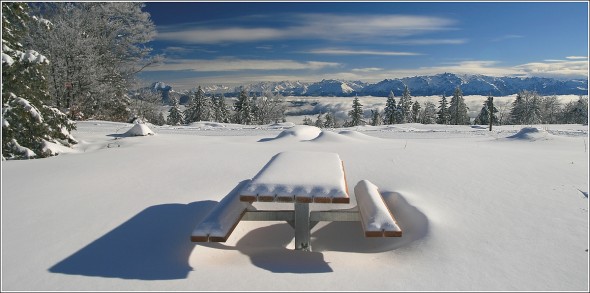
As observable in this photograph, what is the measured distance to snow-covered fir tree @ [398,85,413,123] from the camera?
71.6 meters

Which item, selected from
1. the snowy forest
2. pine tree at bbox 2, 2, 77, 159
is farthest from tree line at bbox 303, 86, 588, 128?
pine tree at bbox 2, 2, 77, 159

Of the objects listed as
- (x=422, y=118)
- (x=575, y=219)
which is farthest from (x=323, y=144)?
(x=422, y=118)

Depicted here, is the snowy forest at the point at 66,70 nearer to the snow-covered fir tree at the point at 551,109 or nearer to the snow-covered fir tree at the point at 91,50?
the snow-covered fir tree at the point at 91,50

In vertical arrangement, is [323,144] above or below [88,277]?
above

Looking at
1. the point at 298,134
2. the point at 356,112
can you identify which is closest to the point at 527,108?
the point at 356,112

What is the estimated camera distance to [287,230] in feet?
18.4

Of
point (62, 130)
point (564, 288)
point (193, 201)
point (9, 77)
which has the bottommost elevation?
point (564, 288)

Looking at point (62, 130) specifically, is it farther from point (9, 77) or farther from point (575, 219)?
point (575, 219)

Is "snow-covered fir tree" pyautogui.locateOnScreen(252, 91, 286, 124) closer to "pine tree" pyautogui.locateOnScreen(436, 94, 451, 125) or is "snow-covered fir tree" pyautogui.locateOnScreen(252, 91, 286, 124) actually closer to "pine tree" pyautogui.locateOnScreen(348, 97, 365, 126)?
"pine tree" pyautogui.locateOnScreen(348, 97, 365, 126)

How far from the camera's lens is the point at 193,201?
5.86 meters

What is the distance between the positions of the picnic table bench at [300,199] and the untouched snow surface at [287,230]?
1.21 feet

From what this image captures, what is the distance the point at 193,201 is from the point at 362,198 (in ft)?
8.81

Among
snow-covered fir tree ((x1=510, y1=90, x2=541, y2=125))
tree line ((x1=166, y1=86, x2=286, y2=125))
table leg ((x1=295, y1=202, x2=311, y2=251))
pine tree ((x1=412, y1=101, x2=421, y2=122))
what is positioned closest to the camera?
table leg ((x1=295, y1=202, x2=311, y2=251))

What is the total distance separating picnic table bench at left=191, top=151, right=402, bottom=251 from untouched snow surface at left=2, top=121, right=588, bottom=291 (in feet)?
1.21
